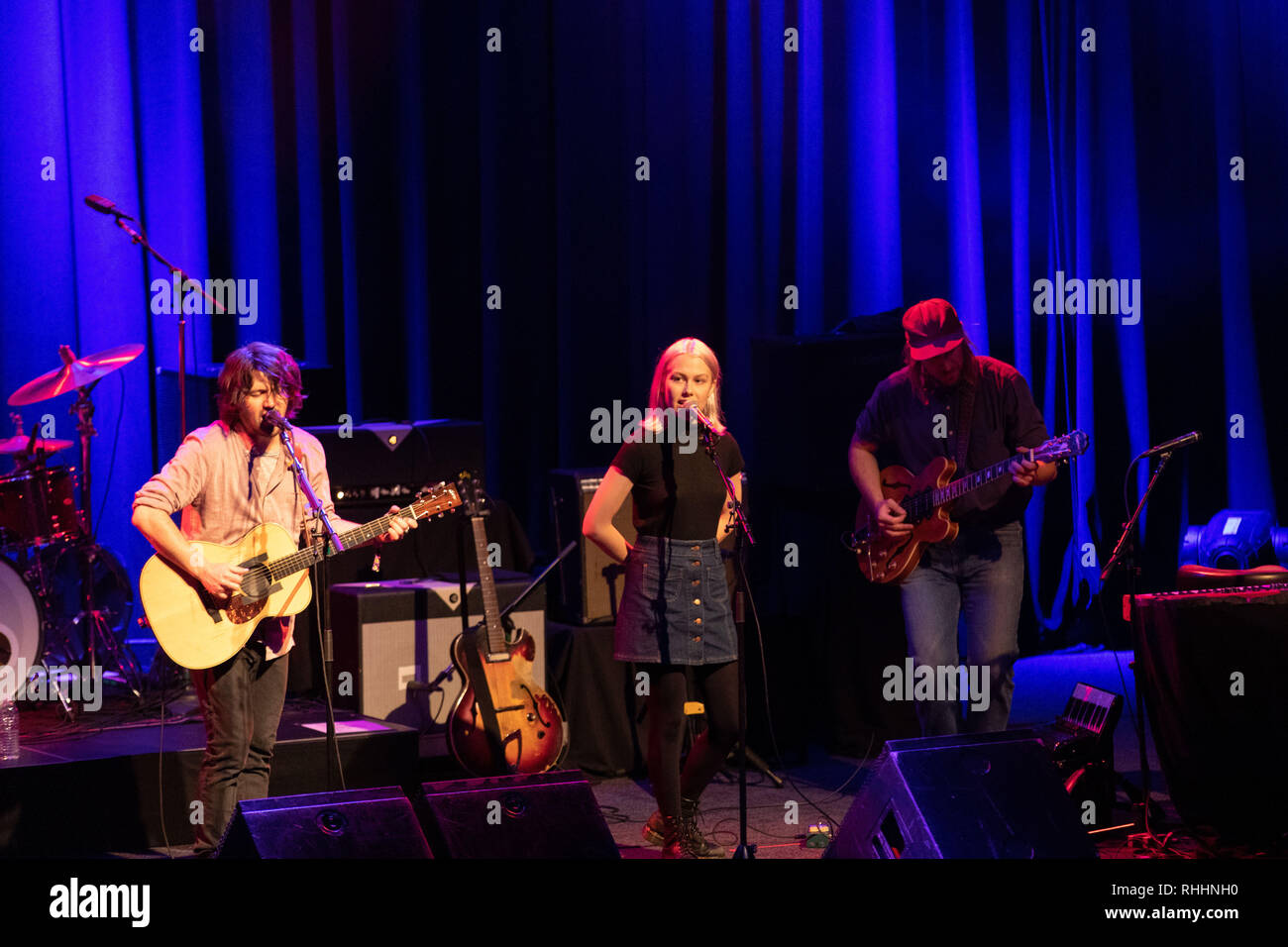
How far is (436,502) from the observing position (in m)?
5.09

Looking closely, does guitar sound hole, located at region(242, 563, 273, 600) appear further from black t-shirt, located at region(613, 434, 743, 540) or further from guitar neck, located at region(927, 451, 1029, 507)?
guitar neck, located at region(927, 451, 1029, 507)

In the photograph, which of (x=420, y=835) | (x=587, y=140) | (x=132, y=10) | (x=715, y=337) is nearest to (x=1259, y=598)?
(x=420, y=835)

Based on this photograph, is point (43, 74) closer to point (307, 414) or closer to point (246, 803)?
point (307, 414)

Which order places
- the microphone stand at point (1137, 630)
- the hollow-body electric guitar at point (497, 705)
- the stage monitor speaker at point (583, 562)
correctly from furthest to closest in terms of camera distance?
the stage monitor speaker at point (583, 562) → the hollow-body electric guitar at point (497, 705) → the microphone stand at point (1137, 630)

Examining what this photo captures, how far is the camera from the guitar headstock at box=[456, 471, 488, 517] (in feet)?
17.6

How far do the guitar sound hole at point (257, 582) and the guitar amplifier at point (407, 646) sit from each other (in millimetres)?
1428

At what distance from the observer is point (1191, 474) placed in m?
9.39

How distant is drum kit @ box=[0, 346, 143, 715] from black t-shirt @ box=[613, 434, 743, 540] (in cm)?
300

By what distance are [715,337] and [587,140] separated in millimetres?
1440

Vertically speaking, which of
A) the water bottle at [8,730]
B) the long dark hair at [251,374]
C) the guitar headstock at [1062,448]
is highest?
the long dark hair at [251,374]

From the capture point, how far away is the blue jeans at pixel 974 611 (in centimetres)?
510

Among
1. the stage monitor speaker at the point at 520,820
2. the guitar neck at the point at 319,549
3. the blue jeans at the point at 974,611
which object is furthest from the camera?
the blue jeans at the point at 974,611

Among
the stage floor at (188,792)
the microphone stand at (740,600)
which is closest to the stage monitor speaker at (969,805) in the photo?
the microphone stand at (740,600)

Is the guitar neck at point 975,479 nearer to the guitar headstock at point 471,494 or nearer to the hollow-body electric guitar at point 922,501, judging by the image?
the hollow-body electric guitar at point 922,501
